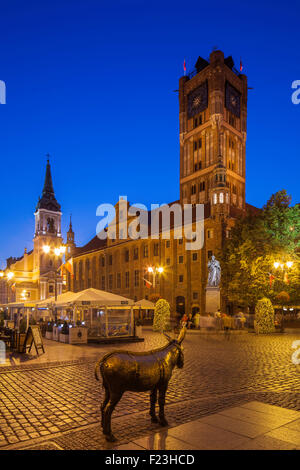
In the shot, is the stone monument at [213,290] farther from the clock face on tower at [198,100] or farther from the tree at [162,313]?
the clock face on tower at [198,100]

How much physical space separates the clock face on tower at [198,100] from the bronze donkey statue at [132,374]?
58284 mm

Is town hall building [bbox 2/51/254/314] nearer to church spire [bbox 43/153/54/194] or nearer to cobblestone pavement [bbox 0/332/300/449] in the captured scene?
cobblestone pavement [bbox 0/332/300/449]

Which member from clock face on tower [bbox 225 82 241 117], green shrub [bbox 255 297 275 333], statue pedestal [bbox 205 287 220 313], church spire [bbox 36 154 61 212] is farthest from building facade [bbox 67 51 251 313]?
church spire [bbox 36 154 61 212]

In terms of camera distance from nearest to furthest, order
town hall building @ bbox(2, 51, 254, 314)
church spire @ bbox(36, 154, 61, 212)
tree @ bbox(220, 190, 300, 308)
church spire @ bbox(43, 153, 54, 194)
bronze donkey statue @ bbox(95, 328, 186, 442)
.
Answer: bronze donkey statue @ bbox(95, 328, 186, 442) → tree @ bbox(220, 190, 300, 308) → town hall building @ bbox(2, 51, 254, 314) → church spire @ bbox(36, 154, 61, 212) → church spire @ bbox(43, 153, 54, 194)

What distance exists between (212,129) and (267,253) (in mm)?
30605

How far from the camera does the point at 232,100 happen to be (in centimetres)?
6053

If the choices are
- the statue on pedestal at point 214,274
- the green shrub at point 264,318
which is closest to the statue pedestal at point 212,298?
the statue on pedestal at point 214,274

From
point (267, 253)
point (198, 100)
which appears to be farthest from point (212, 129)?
point (267, 253)

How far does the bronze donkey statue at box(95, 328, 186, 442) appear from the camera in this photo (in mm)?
5688

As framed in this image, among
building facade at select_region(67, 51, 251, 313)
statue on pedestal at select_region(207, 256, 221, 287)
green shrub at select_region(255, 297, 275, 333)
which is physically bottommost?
green shrub at select_region(255, 297, 275, 333)

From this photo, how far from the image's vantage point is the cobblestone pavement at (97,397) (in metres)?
6.06

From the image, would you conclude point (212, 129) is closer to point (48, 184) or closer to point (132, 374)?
point (132, 374)

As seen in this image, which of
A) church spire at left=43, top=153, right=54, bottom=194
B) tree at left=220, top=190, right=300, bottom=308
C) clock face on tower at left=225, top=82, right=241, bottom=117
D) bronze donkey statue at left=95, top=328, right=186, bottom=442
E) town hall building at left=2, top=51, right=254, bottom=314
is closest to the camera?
bronze donkey statue at left=95, top=328, right=186, bottom=442
